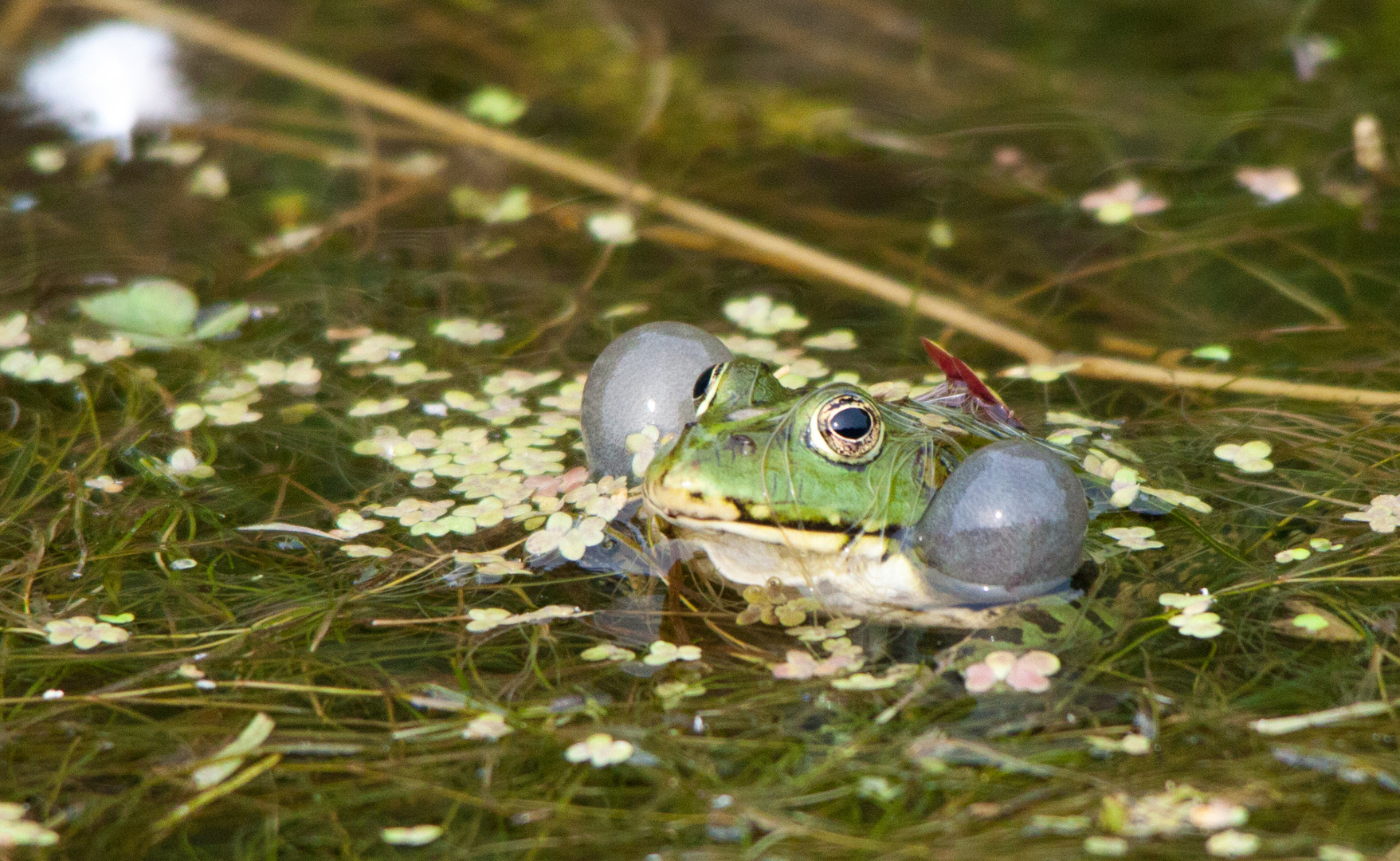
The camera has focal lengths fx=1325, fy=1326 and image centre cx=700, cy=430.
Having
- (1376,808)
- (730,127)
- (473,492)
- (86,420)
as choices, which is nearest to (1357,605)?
(1376,808)

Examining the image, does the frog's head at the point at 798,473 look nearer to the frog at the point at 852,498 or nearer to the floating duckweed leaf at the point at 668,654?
the frog at the point at 852,498

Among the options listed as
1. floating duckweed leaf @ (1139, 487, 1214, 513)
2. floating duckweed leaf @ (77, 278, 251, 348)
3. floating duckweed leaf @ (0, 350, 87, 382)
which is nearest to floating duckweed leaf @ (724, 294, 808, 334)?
floating duckweed leaf @ (1139, 487, 1214, 513)

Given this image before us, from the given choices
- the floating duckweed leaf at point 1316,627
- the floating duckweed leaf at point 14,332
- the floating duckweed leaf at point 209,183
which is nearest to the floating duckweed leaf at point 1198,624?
the floating duckweed leaf at point 1316,627

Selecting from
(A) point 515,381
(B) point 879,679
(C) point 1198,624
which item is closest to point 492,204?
(A) point 515,381

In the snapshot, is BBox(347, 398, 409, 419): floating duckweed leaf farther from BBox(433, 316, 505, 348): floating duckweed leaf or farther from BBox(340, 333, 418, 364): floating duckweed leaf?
BBox(433, 316, 505, 348): floating duckweed leaf

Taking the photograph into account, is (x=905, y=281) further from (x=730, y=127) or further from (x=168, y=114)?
(x=168, y=114)
